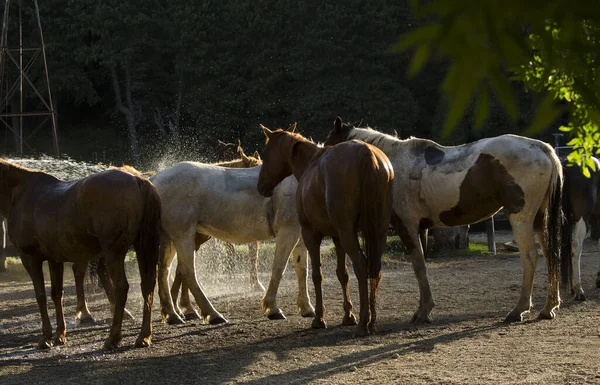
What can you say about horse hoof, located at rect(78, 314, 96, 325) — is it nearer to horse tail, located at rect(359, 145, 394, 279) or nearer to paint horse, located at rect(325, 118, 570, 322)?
paint horse, located at rect(325, 118, 570, 322)

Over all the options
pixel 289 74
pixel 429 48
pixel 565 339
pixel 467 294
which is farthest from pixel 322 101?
pixel 429 48

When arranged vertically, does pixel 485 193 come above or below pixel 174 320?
above

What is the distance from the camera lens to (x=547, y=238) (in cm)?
916

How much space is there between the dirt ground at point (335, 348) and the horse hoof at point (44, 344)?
128 millimetres

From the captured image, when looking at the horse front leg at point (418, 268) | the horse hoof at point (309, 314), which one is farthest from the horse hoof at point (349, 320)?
the horse hoof at point (309, 314)

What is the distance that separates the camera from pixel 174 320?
10.2m

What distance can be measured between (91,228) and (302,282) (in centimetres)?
293

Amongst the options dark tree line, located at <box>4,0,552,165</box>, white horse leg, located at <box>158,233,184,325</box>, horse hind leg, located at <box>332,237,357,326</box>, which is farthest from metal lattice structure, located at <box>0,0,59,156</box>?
horse hind leg, located at <box>332,237,357,326</box>

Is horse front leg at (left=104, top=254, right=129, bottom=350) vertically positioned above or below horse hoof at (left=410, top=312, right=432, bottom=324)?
above

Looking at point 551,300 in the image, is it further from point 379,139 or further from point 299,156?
point 299,156

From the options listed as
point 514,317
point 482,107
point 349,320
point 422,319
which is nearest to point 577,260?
point 514,317

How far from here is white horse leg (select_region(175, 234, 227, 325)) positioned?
32.6ft

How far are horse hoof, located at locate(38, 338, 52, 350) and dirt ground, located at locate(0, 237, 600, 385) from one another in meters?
0.13

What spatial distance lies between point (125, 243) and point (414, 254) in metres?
3.07
